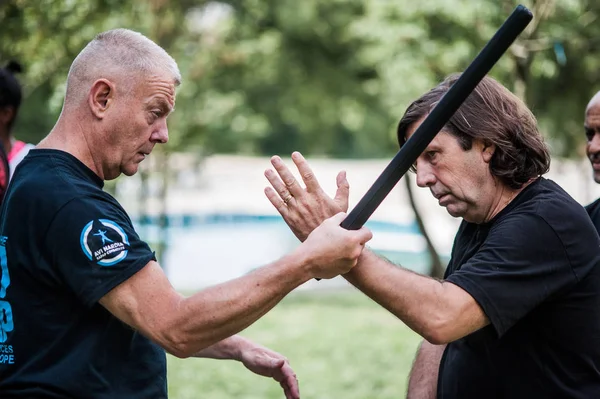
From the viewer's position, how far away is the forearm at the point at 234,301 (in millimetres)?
2777

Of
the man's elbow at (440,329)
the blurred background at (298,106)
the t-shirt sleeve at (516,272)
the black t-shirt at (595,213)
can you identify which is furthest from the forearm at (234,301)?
the blurred background at (298,106)

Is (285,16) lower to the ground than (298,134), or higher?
higher

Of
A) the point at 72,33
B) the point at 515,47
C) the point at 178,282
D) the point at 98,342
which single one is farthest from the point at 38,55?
the point at 178,282

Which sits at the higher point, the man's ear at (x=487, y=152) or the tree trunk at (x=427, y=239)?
the man's ear at (x=487, y=152)

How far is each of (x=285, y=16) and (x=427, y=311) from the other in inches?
842

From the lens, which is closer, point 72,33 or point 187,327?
point 187,327

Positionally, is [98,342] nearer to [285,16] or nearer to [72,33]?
[72,33]

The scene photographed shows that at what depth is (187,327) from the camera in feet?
9.18

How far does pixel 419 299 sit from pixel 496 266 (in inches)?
12.0

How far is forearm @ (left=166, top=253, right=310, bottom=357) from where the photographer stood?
278cm

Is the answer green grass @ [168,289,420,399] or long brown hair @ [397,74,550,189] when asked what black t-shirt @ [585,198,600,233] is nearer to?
long brown hair @ [397,74,550,189]

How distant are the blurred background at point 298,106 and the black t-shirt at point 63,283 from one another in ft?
17.2

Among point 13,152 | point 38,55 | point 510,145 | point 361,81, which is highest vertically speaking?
point 510,145

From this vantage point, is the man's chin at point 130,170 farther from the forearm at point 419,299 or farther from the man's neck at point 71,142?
the forearm at point 419,299
